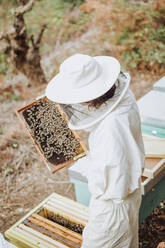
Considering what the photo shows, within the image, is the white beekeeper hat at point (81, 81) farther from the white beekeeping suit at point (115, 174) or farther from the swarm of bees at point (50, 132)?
the swarm of bees at point (50, 132)

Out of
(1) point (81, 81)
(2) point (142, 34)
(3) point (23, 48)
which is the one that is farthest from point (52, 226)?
(2) point (142, 34)

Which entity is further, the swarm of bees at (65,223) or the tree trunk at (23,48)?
the tree trunk at (23,48)

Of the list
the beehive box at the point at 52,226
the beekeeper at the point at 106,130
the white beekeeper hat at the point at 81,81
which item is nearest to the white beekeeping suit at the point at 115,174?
the beekeeper at the point at 106,130

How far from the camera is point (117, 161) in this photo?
1890 millimetres

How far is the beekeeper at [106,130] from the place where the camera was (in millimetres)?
1869

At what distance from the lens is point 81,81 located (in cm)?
189

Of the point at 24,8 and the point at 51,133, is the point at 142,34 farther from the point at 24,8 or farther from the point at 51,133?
the point at 51,133

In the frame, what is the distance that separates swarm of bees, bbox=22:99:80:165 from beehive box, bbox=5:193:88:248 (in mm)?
585

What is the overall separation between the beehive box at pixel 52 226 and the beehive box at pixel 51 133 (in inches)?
22.6

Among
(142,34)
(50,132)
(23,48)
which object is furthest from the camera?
(142,34)

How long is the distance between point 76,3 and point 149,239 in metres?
8.22

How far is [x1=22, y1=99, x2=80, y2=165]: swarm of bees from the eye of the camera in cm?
263

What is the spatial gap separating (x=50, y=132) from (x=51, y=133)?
0.11 feet

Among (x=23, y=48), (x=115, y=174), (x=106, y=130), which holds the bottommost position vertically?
(x=23, y=48)
